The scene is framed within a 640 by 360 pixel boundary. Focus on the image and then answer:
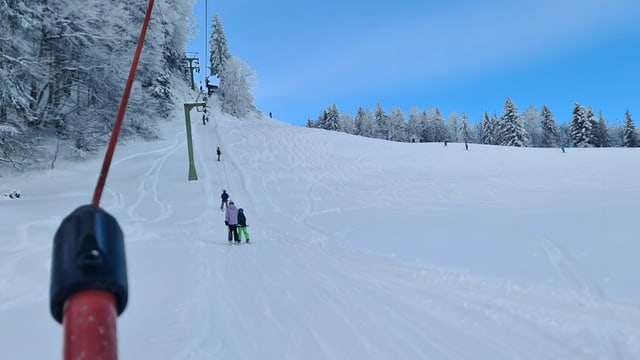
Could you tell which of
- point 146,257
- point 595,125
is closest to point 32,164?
point 146,257

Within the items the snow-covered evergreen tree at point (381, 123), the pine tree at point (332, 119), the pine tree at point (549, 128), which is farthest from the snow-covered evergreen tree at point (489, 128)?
the pine tree at point (332, 119)

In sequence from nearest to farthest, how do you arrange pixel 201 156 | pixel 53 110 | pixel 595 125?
pixel 53 110
pixel 201 156
pixel 595 125

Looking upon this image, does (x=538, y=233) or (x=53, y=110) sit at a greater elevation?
(x=53, y=110)

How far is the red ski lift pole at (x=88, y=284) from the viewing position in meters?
0.97

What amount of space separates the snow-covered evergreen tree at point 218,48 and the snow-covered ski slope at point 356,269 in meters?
73.2

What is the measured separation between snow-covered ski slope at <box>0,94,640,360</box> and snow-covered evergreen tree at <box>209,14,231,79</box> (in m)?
73.2

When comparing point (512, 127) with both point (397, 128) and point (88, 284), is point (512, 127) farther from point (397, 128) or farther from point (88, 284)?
point (88, 284)

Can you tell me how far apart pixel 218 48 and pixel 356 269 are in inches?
3700

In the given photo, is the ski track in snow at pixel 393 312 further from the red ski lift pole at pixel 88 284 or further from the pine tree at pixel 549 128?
the pine tree at pixel 549 128

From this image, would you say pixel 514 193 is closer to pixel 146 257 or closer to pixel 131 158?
pixel 146 257

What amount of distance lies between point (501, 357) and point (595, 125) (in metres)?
84.6

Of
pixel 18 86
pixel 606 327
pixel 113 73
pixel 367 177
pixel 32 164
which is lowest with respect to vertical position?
pixel 606 327

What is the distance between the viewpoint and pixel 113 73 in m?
26.7

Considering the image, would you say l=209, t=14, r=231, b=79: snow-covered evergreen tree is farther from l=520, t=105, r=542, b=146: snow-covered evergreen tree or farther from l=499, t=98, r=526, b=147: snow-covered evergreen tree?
l=520, t=105, r=542, b=146: snow-covered evergreen tree
